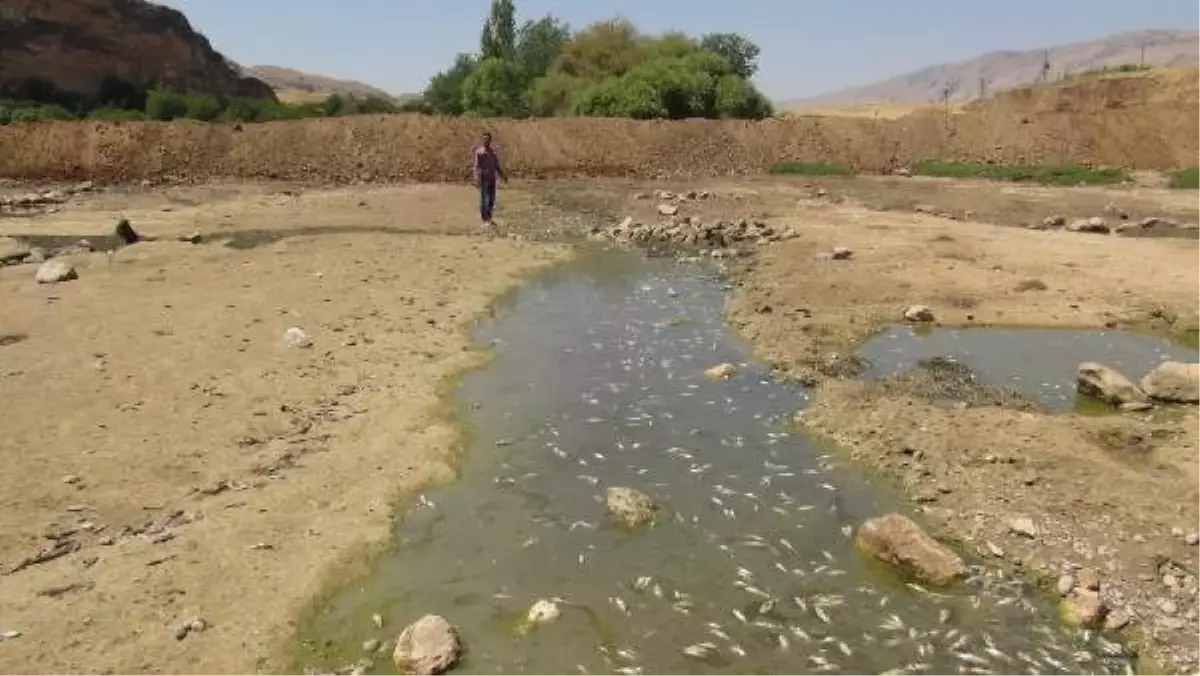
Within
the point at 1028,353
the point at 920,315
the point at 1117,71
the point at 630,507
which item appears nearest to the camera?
the point at 630,507

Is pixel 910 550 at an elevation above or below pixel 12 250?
below

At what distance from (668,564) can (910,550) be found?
1957 millimetres

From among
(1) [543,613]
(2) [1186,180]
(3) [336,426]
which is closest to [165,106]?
(3) [336,426]

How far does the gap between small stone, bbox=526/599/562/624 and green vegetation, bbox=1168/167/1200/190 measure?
3562 centimetres

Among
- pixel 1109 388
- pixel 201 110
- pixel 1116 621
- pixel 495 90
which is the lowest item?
pixel 1116 621

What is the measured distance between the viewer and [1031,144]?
4322 cm

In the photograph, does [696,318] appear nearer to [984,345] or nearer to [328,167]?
[984,345]

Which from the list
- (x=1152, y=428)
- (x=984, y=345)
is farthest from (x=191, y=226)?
(x=1152, y=428)

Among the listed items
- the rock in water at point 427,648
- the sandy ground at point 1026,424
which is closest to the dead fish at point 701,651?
the rock in water at point 427,648

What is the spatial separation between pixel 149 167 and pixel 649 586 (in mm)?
36870

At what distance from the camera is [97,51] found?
69438 millimetres

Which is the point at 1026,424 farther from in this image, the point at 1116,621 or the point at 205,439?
the point at 205,439

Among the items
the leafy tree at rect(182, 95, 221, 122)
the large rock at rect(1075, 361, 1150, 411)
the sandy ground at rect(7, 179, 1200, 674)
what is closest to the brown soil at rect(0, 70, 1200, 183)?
the leafy tree at rect(182, 95, 221, 122)

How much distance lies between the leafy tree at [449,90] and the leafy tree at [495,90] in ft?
13.8
